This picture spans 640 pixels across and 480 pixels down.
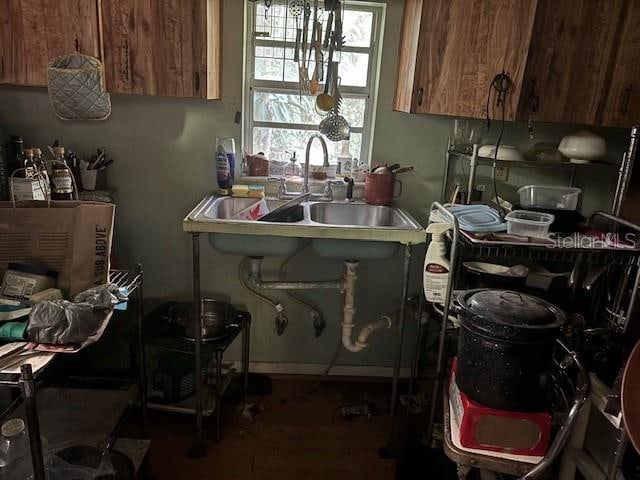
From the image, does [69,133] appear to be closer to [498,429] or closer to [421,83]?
[421,83]

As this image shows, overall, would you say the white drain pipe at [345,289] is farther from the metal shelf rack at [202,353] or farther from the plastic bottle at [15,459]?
the plastic bottle at [15,459]

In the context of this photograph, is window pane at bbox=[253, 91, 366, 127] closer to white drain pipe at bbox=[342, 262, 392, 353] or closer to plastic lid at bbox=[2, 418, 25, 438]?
white drain pipe at bbox=[342, 262, 392, 353]

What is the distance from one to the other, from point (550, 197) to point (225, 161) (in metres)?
1.46

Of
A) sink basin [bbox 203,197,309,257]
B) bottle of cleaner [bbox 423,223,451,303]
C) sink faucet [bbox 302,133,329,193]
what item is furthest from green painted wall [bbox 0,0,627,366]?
bottle of cleaner [bbox 423,223,451,303]

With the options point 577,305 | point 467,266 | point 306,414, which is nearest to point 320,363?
point 306,414

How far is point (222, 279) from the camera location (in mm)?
2418

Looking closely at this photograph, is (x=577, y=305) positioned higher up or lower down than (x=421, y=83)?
lower down

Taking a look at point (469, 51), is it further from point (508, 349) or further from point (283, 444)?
point (283, 444)

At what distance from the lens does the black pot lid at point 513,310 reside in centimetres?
128

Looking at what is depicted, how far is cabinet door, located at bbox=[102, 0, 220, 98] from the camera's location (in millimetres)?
1814

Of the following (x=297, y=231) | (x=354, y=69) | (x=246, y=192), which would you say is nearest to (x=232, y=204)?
(x=246, y=192)

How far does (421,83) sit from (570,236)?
0.86m

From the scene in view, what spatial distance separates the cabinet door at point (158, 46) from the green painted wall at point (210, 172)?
0.29 m

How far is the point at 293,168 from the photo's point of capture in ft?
7.87
